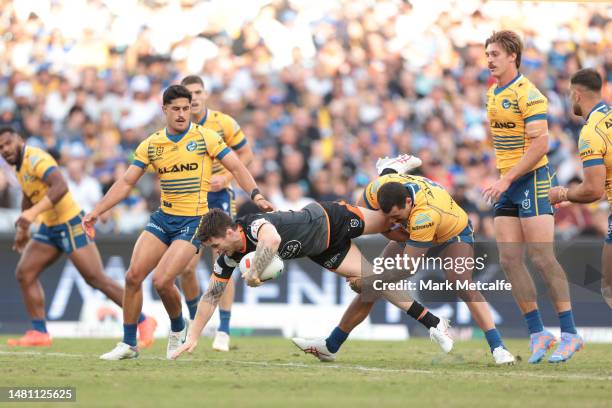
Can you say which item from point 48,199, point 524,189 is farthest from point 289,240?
point 48,199

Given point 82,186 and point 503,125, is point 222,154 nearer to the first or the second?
point 503,125

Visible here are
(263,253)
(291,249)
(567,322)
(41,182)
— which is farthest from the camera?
(41,182)

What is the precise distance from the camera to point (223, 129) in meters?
13.5

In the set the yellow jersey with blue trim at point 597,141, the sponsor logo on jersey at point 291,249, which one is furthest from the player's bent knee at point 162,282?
the yellow jersey with blue trim at point 597,141

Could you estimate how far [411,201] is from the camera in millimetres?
10156

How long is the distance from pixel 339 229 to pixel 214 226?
1.49m

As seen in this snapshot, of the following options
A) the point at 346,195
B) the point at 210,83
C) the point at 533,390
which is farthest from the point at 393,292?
the point at 210,83

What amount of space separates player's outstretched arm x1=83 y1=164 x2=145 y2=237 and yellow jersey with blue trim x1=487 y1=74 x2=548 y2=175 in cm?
376

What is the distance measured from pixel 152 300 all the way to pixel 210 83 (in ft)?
20.0

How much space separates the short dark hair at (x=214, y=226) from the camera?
9.70 metres

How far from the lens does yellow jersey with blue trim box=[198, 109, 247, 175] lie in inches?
530

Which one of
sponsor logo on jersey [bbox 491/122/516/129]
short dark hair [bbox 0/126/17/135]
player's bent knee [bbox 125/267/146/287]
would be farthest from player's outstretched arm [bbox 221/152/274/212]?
short dark hair [bbox 0/126/17/135]

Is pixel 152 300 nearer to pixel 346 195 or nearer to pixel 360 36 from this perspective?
pixel 346 195

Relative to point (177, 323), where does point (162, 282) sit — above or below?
above
